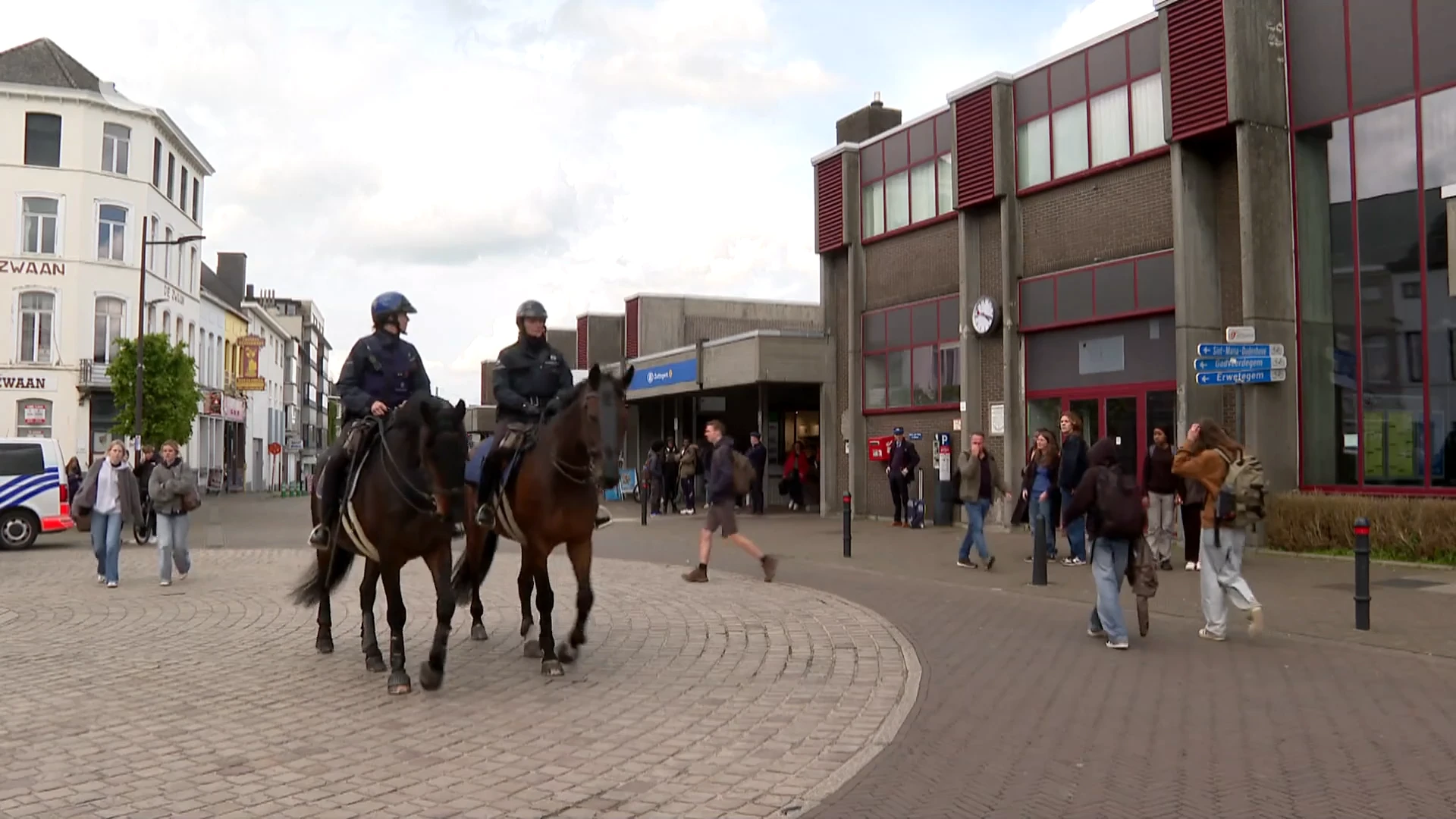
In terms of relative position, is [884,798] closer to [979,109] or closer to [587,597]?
[587,597]

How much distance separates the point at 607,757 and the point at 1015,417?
17.2 m

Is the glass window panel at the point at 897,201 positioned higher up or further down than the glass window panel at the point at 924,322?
higher up

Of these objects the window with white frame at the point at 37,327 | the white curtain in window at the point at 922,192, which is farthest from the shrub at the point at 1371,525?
the window with white frame at the point at 37,327

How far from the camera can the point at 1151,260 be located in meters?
18.8

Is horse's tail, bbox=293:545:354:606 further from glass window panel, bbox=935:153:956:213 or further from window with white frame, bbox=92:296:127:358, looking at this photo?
window with white frame, bbox=92:296:127:358

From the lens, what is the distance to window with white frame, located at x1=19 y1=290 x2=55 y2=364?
40.9m

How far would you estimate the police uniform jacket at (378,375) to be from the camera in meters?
7.82

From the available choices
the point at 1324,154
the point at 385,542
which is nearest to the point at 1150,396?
the point at 1324,154

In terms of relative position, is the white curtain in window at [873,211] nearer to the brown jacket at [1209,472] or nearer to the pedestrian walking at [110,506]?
the pedestrian walking at [110,506]

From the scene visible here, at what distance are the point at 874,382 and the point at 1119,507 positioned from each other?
17.2 metres

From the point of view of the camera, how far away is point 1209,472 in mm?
9281

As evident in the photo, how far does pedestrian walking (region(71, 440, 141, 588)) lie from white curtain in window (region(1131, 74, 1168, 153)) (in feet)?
52.6

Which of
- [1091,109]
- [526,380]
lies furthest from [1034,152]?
[526,380]

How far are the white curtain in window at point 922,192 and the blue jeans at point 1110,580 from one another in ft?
51.7
